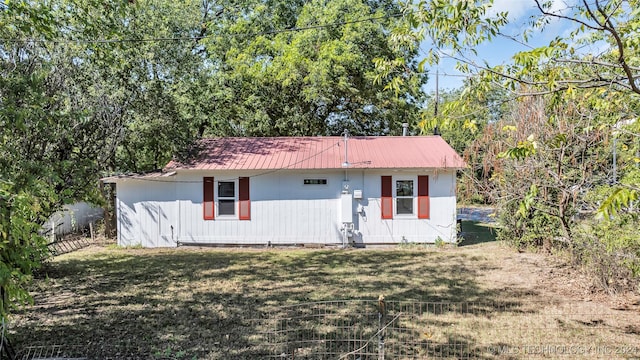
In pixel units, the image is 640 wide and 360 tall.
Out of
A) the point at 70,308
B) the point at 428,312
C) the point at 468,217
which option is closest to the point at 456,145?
the point at 468,217

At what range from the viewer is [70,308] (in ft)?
18.7

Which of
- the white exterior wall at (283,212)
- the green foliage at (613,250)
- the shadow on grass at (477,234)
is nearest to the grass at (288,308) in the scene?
the green foliage at (613,250)

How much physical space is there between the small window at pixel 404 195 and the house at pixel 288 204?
0.10ft

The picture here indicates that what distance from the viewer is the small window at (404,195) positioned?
11.3 m

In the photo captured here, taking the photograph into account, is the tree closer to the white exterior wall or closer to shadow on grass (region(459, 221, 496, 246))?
the white exterior wall

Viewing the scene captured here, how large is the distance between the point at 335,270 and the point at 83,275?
5.18 metres

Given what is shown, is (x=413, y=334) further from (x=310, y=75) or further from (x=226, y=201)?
(x=310, y=75)

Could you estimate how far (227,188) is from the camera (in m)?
11.4

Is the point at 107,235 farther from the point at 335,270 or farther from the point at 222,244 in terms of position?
the point at 335,270

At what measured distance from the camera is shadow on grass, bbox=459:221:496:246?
12039mm

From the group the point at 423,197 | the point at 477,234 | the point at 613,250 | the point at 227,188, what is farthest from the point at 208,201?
the point at 613,250

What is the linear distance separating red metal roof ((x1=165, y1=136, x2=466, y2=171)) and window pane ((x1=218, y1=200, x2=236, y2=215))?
1094 mm

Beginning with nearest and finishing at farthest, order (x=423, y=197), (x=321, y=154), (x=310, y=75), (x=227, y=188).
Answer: (x=423, y=197) → (x=227, y=188) → (x=321, y=154) → (x=310, y=75)

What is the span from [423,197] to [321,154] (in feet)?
10.9
